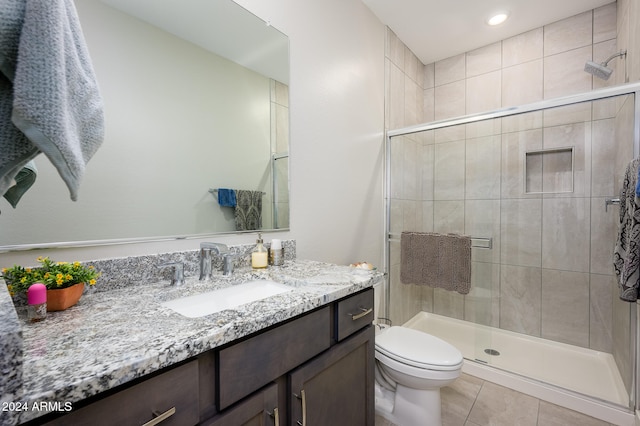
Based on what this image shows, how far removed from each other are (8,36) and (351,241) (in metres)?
1.76

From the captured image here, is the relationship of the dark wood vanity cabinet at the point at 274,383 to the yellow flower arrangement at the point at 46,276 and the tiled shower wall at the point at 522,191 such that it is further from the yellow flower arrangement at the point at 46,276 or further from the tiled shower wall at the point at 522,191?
the tiled shower wall at the point at 522,191

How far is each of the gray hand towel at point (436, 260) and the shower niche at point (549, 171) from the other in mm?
847

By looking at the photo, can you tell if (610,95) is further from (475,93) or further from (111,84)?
(111,84)

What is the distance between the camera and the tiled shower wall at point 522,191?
203 centimetres

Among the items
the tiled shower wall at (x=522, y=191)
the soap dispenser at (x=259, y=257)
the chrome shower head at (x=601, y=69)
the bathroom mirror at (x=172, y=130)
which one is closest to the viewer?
the bathroom mirror at (x=172, y=130)

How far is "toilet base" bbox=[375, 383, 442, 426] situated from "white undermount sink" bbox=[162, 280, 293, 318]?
97cm

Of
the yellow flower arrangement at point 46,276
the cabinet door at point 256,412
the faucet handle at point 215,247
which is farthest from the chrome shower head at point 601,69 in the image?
the yellow flower arrangement at point 46,276

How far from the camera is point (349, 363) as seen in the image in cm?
104

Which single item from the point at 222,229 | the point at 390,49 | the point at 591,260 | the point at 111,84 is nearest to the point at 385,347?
the point at 222,229

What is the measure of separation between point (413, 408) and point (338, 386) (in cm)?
74

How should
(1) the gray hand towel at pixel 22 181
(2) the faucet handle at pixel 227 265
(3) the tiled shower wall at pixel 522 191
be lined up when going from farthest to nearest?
(3) the tiled shower wall at pixel 522 191 → (2) the faucet handle at pixel 227 265 → (1) the gray hand towel at pixel 22 181

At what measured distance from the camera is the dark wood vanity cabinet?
503 millimetres

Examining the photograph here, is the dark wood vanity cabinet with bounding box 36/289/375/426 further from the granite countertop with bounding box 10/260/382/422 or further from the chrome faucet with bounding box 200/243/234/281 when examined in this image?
the chrome faucet with bounding box 200/243/234/281

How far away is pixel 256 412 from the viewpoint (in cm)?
70
